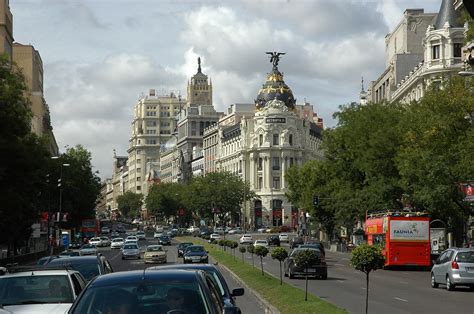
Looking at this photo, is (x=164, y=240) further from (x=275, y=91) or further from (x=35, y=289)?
(x=35, y=289)

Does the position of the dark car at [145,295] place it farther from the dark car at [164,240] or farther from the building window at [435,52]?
the dark car at [164,240]

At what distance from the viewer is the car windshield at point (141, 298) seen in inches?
381

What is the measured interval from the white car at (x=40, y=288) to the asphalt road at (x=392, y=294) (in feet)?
35.8

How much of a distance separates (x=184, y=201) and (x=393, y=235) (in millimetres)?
129226

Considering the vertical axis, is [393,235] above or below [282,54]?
below

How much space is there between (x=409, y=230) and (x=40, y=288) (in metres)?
39.1

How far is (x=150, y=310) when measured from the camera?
969 cm

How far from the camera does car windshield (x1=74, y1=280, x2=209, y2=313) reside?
9672 millimetres

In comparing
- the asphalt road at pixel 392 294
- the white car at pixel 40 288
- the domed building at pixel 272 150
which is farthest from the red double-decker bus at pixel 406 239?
the domed building at pixel 272 150

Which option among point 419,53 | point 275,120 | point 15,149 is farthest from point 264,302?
point 275,120

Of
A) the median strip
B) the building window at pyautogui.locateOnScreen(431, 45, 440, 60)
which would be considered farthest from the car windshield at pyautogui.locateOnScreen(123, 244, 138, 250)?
the building window at pyautogui.locateOnScreen(431, 45, 440, 60)

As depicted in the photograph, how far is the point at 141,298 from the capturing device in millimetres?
9766

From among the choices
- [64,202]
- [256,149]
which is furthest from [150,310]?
[256,149]

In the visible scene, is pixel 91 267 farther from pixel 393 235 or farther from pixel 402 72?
pixel 402 72
